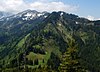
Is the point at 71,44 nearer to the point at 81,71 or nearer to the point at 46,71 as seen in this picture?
the point at 81,71

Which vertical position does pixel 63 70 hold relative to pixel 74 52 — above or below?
below

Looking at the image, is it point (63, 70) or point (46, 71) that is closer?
point (63, 70)

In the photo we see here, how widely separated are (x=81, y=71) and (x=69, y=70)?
1626 mm

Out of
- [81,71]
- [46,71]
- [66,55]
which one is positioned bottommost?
Answer: [46,71]

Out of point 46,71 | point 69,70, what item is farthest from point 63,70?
point 46,71

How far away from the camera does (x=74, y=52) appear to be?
117 ft

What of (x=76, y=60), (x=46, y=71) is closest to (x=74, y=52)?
(x=76, y=60)

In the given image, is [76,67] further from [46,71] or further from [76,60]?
[46,71]

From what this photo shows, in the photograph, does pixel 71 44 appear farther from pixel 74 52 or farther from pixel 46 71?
pixel 46 71

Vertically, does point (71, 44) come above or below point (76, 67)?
above

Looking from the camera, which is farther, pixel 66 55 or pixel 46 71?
pixel 46 71

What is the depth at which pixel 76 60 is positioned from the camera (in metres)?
35.2

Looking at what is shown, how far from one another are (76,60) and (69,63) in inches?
40.6

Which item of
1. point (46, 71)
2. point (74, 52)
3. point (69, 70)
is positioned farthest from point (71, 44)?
point (46, 71)
